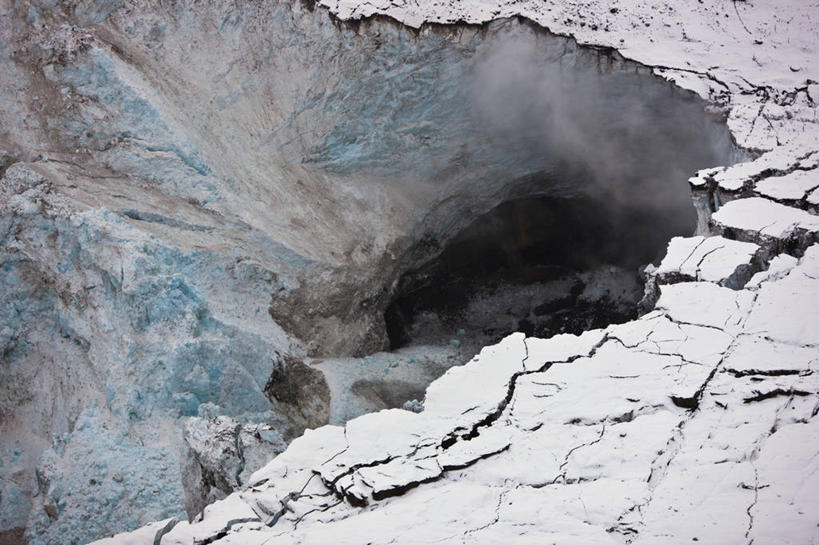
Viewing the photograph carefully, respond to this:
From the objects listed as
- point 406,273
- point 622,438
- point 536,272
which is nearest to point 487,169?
point 406,273

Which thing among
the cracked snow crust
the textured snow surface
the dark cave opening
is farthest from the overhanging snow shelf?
the textured snow surface

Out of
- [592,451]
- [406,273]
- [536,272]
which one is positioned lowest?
[592,451]

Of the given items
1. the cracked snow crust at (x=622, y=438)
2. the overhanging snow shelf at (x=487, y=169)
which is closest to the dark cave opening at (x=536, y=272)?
the overhanging snow shelf at (x=487, y=169)

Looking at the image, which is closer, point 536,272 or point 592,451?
point 592,451

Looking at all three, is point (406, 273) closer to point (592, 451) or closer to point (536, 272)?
point (536, 272)

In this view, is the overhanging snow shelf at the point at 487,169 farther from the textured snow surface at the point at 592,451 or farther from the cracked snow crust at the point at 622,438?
the textured snow surface at the point at 592,451

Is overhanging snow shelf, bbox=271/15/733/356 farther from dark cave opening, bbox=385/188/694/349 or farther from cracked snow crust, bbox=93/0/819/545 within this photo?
cracked snow crust, bbox=93/0/819/545
